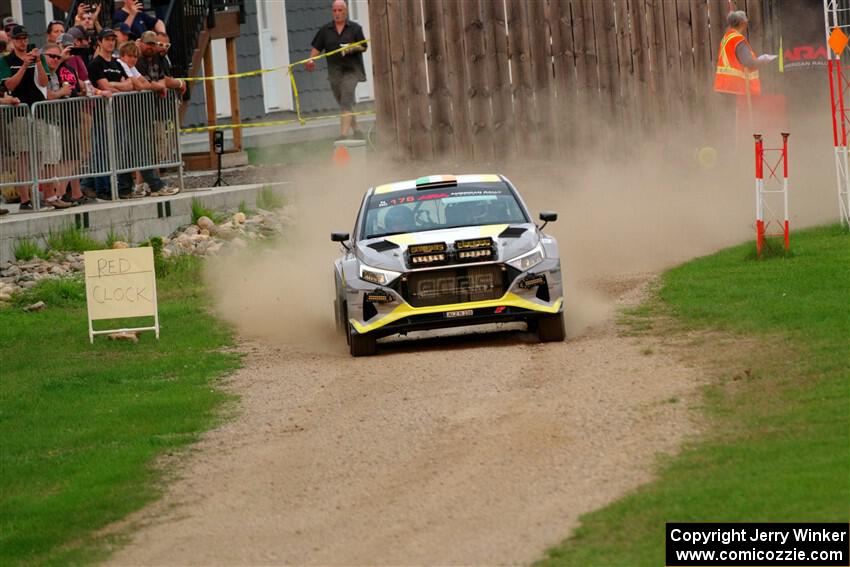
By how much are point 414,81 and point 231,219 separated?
3.40m

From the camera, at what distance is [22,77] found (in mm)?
21938

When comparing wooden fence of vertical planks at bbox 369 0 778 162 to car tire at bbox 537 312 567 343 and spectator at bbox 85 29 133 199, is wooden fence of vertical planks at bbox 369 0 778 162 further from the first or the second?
car tire at bbox 537 312 567 343

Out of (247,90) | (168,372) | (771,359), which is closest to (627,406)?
(771,359)

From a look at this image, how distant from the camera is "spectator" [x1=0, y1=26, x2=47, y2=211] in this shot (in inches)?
859

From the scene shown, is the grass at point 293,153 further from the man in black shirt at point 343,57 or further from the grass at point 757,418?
the grass at point 757,418

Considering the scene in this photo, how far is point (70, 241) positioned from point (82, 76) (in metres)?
2.41

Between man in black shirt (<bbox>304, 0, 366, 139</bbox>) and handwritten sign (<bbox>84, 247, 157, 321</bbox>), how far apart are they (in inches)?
470

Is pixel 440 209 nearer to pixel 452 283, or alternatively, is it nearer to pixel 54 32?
pixel 452 283

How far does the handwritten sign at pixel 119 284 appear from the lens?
57.6ft

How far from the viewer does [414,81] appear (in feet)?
83.8

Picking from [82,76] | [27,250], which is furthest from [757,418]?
[82,76]

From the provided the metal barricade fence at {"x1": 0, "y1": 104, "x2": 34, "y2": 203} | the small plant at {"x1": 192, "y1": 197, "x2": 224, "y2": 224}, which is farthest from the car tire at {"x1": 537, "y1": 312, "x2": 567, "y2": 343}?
the small plant at {"x1": 192, "y1": 197, "x2": 224, "y2": 224}

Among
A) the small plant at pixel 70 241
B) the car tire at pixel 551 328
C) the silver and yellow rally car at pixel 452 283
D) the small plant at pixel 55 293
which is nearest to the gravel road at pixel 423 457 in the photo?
the car tire at pixel 551 328

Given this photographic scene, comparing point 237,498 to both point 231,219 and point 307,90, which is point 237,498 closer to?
point 231,219
